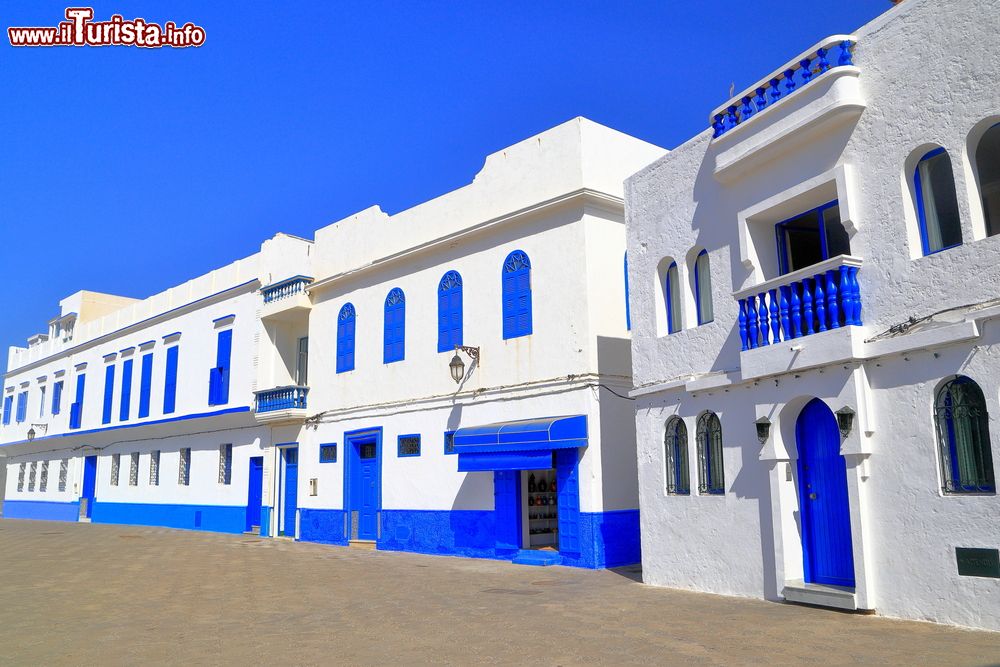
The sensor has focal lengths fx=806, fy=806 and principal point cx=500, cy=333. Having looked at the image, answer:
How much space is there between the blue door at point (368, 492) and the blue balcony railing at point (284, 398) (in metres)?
2.66

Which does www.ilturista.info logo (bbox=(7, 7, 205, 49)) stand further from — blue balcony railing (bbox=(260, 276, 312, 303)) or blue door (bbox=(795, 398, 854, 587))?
blue door (bbox=(795, 398, 854, 587))

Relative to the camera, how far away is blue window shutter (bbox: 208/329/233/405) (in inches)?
949

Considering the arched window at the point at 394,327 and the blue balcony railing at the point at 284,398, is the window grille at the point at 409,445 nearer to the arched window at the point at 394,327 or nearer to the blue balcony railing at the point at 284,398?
the arched window at the point at 394,327

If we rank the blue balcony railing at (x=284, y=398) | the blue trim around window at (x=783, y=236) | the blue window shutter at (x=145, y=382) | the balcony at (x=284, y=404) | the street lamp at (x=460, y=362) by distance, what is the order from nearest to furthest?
1. the blue trim around window at (x=783, y=236)
2. the street lamp at (x=460, y=362)
3. the balcony at (x=284, y=404)
4. the blue balcony railing at (x=284, y=398)
5. the blue window shutter at (x=145, y=382)

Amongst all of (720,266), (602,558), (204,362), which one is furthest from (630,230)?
(204,362)

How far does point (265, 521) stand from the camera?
71.7 ft

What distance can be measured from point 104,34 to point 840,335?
13.1 meters

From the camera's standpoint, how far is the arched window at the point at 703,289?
11234 mm

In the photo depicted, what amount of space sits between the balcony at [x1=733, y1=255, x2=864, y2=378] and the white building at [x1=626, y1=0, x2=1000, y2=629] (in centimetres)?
3

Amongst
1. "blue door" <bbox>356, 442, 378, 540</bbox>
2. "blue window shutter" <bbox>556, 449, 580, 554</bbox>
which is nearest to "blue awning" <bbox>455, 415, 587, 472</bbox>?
"blue window shutter" <bbox>556, 449, 580, 554</bbox>

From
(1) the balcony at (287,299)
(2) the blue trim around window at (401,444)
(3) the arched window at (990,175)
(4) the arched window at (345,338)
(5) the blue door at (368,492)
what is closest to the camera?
(3) the arched window at (990,175)

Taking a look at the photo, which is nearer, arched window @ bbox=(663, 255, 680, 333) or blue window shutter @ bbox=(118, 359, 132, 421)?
arched window @ bbox=(663, 255, 680, 333)

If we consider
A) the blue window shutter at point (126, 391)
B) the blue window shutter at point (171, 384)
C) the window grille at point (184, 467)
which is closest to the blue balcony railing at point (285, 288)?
the blue window shutter at point (171, 384)

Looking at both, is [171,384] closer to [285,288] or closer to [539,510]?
[285,288]
